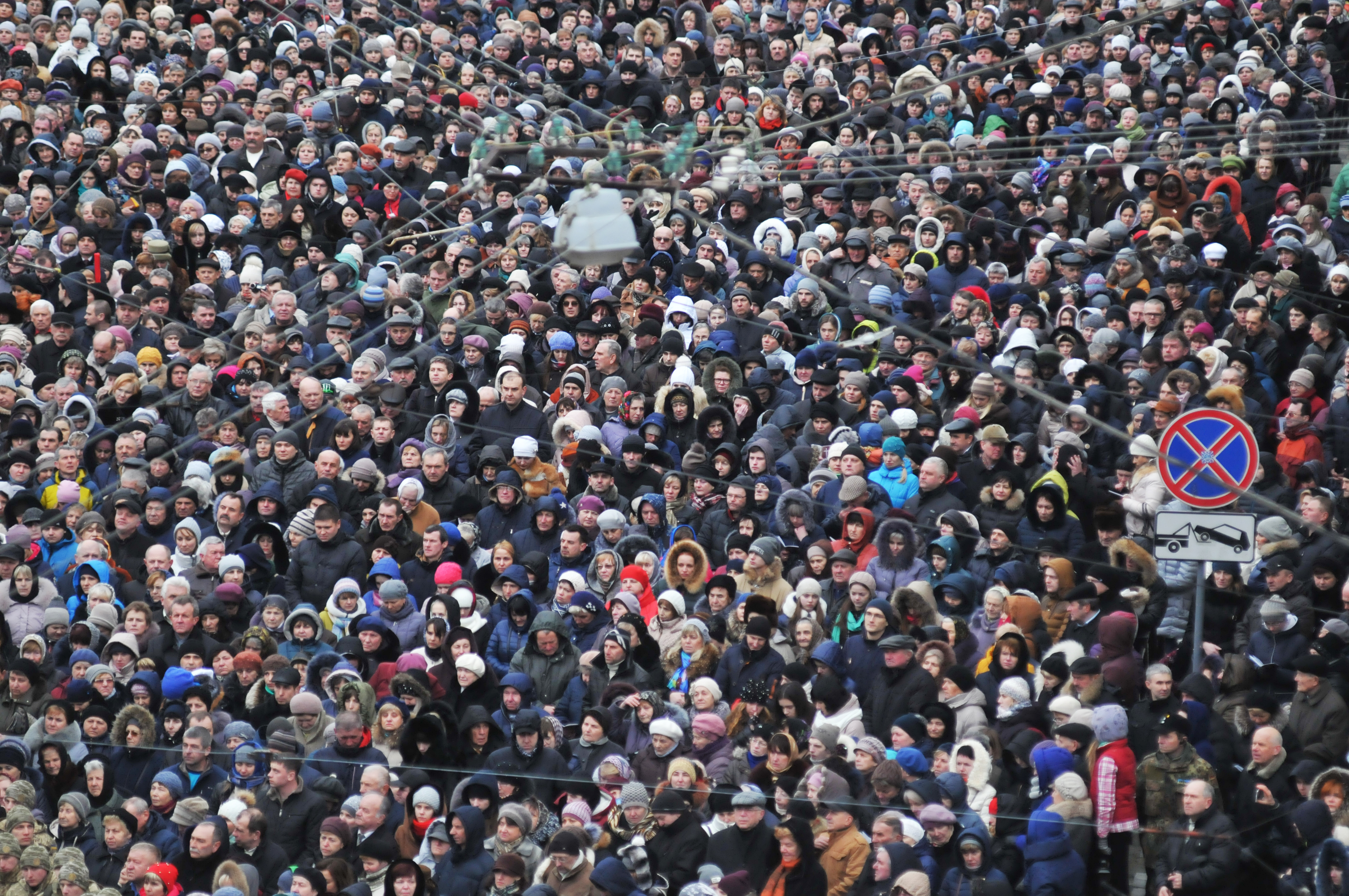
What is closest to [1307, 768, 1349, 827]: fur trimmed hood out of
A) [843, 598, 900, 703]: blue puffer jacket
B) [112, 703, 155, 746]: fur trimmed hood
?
[843, 598, 900, 703]: blue puffer jacket

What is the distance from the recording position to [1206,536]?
38.9 feet

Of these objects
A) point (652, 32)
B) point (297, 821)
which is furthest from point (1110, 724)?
point (652, 32)

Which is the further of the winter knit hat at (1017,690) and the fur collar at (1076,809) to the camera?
the winter knit hat at (1017,690)

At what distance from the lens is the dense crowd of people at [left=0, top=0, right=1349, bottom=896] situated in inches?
471

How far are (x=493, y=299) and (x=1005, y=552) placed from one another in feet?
19.2

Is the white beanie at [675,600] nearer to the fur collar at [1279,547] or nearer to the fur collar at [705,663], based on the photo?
the fur collar at [705,663]

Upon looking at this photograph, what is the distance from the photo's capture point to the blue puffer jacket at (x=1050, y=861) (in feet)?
36.9

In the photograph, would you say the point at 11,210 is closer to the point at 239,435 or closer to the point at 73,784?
the point at 239,435

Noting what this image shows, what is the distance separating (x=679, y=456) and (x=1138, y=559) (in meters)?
4.12

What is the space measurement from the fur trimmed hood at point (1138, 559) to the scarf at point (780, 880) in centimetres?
342

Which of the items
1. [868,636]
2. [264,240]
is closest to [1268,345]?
[868,636]

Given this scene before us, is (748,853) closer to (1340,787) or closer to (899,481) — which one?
(1340,787)

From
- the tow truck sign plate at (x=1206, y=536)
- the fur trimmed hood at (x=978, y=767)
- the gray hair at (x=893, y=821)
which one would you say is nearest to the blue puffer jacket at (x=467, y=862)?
the gray hair at (x=893, y=821)

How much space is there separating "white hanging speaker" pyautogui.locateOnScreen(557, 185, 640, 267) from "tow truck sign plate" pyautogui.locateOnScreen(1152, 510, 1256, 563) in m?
3.88
